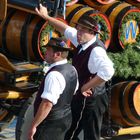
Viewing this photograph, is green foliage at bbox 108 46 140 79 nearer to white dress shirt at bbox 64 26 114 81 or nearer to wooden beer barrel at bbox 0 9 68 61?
wooden beer barrel at bbox 0 9 68 61

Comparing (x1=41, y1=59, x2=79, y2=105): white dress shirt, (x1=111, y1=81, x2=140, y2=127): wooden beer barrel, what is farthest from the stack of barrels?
(x1=41, y1=59, x2=79, y2=105): white dress shirt

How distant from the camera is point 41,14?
5.18 meters

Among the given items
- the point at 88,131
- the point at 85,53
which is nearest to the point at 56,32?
the point at 85,53

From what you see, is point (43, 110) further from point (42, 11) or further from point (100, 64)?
point (42, 11)

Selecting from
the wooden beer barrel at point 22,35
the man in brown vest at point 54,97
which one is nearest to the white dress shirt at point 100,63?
the man in brown vest at point 54,97

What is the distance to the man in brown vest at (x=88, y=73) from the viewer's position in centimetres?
485

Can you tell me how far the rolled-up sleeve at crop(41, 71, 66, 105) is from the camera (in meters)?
4.20

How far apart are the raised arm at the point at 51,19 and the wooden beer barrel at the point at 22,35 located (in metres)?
0.23

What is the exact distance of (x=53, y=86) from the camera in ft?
13.8

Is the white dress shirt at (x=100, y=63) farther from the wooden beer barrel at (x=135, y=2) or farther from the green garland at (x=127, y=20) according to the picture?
the wooden beer barrel at (x=135, y=2)

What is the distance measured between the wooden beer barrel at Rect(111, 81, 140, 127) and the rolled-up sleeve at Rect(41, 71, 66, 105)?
2099 millimetres

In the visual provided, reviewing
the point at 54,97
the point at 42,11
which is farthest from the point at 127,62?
the point at 54,97

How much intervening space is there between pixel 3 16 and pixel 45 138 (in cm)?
136

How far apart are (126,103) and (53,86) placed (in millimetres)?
2211
